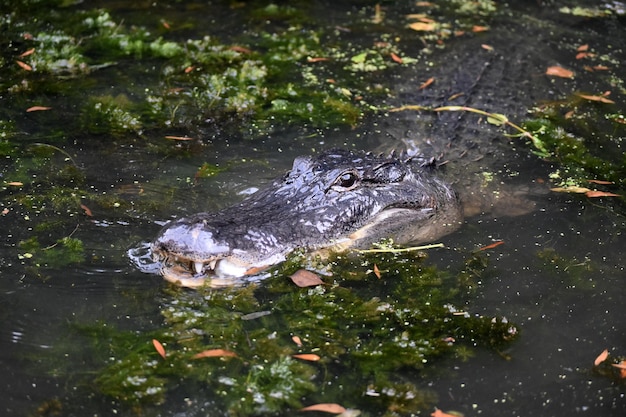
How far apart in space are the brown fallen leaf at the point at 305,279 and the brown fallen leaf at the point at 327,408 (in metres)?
0.94

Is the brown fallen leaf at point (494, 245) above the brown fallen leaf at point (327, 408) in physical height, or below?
below

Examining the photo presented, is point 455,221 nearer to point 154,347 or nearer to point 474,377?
point 474,377

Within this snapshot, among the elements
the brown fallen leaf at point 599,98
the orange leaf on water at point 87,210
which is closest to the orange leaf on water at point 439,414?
the orange leaf on water at point 87,210

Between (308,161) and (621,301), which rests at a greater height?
(308,161)

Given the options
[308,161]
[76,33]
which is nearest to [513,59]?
[308,161]

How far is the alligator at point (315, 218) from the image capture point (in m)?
4.04

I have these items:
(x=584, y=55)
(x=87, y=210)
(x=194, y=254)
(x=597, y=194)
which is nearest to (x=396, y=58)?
(x=584, y=55)

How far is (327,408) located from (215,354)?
63 centimetres

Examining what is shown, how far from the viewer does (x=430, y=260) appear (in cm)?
468

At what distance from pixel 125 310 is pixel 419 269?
1.72 meters

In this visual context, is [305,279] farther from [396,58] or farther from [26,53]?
[26,53]

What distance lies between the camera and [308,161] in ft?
15.9

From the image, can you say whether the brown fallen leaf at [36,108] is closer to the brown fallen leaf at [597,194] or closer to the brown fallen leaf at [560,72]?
the brown fallen leaf at [597,194]

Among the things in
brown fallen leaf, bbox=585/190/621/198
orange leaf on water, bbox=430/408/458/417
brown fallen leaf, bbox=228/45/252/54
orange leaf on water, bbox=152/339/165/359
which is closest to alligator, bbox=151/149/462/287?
orange leaf on water, bbox=152/339/165/359
